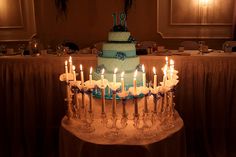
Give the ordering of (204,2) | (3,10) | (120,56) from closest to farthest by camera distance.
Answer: (120,56) → (204,2) → (3,10)

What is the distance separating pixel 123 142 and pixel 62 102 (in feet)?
5.19

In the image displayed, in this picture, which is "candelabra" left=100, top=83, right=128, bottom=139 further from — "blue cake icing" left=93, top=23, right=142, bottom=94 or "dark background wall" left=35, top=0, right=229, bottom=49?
"dark background wall" left=35, top=0, right=229, bottom=49

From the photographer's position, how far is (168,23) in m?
4.44

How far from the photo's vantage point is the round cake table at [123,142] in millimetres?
1576

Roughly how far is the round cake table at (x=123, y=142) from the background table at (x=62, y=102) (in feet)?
3.76

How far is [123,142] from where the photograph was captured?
1.60 m

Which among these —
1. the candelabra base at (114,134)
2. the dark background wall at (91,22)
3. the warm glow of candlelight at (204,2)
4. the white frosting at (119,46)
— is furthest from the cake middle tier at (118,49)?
the warm glow of candlelight at (204,2)

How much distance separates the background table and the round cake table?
1.14m

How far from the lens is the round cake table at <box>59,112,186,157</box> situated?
1576mm

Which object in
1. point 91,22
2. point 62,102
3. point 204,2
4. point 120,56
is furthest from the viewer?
point 91,22

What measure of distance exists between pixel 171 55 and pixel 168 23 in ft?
5.43

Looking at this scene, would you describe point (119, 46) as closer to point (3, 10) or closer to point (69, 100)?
point (69, 100)

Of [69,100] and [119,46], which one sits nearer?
[69,100]

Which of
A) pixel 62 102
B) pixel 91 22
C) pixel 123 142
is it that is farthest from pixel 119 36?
pixel 91 22
